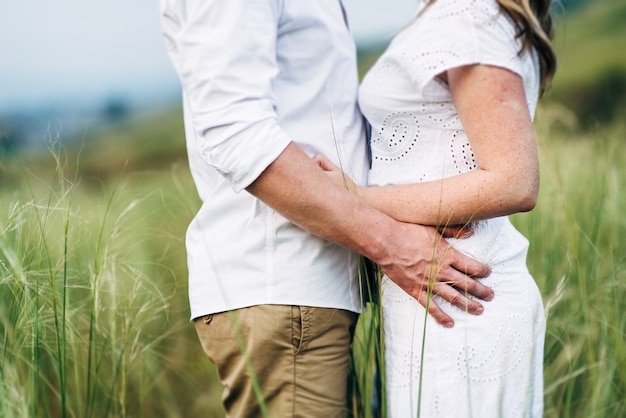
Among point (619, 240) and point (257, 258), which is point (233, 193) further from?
point (619, 240)

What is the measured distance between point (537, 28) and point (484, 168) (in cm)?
30

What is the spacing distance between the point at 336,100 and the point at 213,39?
→ 12.4 inches

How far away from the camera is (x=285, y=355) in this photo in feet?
4.25

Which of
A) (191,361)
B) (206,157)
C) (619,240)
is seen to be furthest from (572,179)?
(206,157)

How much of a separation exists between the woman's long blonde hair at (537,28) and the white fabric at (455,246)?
2 cm

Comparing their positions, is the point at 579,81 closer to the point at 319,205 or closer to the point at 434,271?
the point at 434,271

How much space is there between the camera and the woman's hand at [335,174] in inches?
49.8

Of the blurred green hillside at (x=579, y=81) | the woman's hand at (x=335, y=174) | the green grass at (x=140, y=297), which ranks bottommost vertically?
the blurred green hillside at (x=579, y=81)

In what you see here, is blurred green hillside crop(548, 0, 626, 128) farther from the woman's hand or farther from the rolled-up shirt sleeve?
the rolled-up shirt sleeve

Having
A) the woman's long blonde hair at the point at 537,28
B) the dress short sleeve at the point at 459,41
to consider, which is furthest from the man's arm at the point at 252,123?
the woman's long blonde hair at the point at 537,28

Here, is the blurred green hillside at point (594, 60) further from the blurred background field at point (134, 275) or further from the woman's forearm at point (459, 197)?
the woman's forearm at point (459, 197)

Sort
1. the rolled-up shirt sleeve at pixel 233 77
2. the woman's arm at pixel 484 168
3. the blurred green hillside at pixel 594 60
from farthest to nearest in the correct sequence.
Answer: the blurred green hillside at pixel 594 60
the woman's arm at pixel 484 168
the rolled-up shirt sleeve at pixel 233 77

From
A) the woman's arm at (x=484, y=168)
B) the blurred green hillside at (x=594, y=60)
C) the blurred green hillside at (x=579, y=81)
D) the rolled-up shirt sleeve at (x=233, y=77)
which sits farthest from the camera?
the blurred green hillside at (x=579, y=81)

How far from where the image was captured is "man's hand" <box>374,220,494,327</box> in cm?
128
